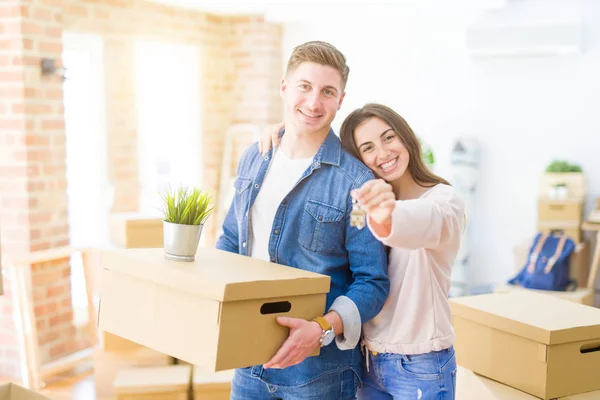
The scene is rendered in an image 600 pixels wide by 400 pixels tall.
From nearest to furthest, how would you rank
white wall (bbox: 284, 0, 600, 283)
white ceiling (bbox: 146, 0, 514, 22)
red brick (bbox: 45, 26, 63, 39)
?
red brick (bbox: 45, 26, 63, 39)
white wall (bbox: 284, 0, 600, 283)
white ceiling (bbox: 146, 0, 514, 22)

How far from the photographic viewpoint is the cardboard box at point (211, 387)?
283 cm

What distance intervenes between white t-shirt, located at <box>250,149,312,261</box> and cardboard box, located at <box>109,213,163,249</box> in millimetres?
2122

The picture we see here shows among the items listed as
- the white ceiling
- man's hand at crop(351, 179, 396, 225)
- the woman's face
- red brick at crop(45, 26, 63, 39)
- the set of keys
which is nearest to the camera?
man's hand at crop(351, 179, 396, 225)

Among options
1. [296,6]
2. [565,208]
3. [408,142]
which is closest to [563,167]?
[565,208]

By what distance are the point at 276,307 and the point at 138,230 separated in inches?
96.7

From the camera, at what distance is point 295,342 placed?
4.91ft

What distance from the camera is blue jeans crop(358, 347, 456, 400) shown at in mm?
1615

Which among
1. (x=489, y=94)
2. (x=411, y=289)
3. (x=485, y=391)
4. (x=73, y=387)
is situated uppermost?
(x=489, y=94)

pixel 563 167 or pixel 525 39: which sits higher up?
pixel 525 39

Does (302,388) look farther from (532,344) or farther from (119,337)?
(119,337)

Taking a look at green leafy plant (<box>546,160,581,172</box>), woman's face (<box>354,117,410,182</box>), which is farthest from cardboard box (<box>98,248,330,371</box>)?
green leafy plant (<box>546,160,581,172</box>)

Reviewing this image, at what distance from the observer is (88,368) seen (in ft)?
13.5

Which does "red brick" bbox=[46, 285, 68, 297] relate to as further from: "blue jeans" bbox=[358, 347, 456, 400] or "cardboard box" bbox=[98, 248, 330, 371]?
"blue jeans" bbox=[358, 347, 456, 400]

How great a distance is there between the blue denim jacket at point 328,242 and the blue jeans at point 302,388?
1cm
